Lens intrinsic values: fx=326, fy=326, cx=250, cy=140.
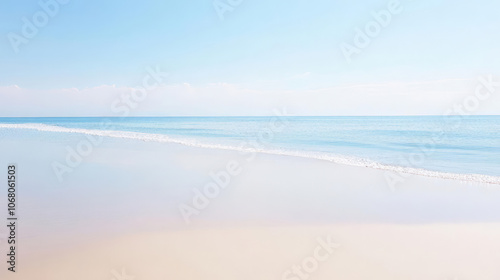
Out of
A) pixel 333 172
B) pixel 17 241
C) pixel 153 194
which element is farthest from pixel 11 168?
pixel 333 172

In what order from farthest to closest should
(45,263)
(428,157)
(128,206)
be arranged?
1. (428,157)
2. (128,206)
3. (45,263)

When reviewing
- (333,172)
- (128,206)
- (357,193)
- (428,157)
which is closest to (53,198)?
(128,206)

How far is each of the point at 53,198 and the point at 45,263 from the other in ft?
9.26

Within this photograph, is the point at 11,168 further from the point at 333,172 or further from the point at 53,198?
the point at 333,172

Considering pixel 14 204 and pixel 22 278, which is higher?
pixel 14 204

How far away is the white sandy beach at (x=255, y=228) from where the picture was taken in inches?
152

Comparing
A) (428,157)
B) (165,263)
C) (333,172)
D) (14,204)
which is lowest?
(165,263)

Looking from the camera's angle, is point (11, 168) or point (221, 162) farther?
point (221, 162)

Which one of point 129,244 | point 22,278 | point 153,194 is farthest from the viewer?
point 153,194

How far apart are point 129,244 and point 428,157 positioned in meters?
12.3

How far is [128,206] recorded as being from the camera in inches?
233

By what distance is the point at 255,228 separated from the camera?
16.5ft

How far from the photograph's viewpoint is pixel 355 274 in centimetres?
375

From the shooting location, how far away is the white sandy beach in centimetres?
386
